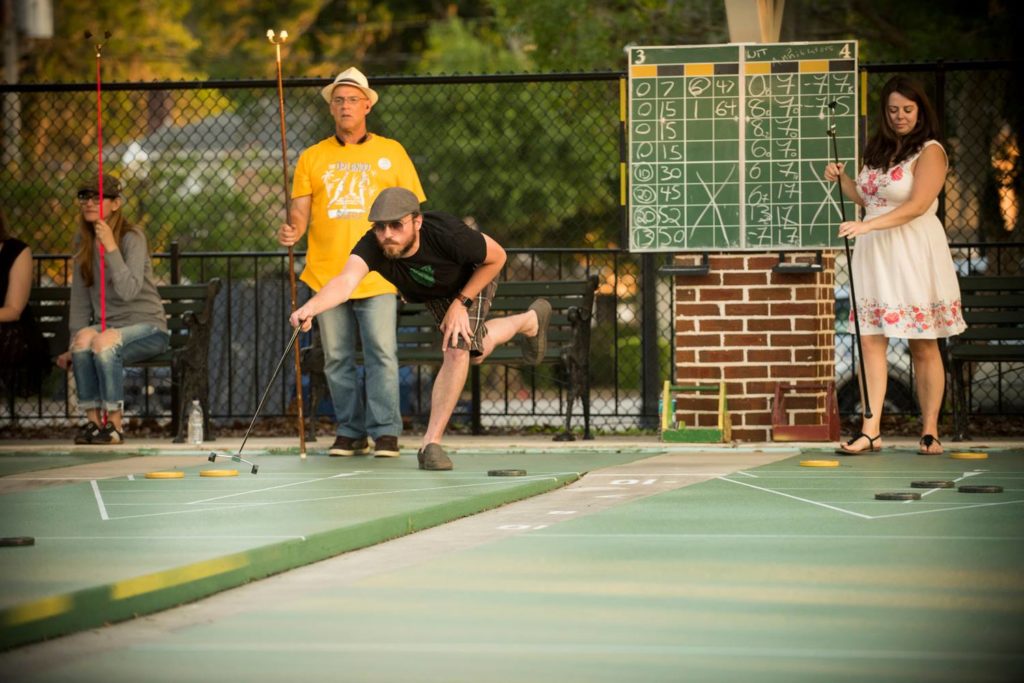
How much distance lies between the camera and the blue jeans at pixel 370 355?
9.55 meters

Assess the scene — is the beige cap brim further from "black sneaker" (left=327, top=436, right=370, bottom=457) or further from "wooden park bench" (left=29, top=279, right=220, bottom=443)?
"black sneaker" (left=327, top=436, right=370, bottom=457)

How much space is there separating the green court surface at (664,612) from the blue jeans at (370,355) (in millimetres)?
3084

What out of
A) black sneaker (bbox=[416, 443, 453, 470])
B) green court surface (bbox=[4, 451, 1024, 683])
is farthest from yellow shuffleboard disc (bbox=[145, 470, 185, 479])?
green court surface (bbox=[4, 451, 1024, 683])

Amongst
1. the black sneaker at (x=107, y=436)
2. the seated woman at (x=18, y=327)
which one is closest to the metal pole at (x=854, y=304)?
the black sneaker at (x=107, y=436)

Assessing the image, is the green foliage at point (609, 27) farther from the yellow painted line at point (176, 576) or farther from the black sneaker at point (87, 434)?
the yellow painted line at point (176, 576)

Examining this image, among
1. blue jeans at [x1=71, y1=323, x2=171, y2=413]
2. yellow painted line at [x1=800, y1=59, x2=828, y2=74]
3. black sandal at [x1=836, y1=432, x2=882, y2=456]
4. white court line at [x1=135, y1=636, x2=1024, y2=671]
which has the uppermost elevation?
yellow painted line at [x1=800, y1=59, x2=828, y2=74]

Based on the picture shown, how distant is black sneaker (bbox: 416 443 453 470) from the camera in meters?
8.66

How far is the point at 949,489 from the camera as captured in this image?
7.54 metres

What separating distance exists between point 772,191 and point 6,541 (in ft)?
19.3

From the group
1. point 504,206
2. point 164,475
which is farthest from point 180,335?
point 504,206

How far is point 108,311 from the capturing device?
419 inches

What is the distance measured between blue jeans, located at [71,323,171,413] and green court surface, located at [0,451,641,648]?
1.47 m

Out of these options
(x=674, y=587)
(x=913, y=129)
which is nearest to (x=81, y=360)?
(x=913, y=129)

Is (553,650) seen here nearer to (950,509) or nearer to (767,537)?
(767,537)
